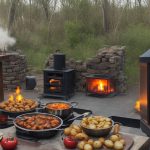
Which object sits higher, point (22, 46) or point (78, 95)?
point (22, 46)

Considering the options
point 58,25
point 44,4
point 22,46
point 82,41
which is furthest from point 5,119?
point 44,4

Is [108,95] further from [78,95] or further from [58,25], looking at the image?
[58,25]

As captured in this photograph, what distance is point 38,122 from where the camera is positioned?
15.1ft

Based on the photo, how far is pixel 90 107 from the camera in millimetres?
8664

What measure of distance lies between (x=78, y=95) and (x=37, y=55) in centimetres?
501

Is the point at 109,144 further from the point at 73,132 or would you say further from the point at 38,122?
the point at 38,122

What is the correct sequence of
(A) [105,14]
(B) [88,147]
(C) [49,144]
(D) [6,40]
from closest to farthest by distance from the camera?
(B) [88,147] < (C) [49,144] < (D) [6,40] < (A) [105,14]

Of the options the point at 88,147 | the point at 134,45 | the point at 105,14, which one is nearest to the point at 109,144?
the point at 88,147

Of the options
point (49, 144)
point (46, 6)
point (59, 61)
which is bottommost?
point (49, 144)

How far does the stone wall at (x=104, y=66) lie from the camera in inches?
393

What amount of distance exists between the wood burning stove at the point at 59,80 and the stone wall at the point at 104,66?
422 millimetres

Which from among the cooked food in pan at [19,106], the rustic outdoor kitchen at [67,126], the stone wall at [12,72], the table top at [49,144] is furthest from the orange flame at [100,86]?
the table top at [49,144]

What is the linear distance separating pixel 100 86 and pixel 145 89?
524 centimetres

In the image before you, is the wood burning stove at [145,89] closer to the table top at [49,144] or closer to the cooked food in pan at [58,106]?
the table top at [49,144]
